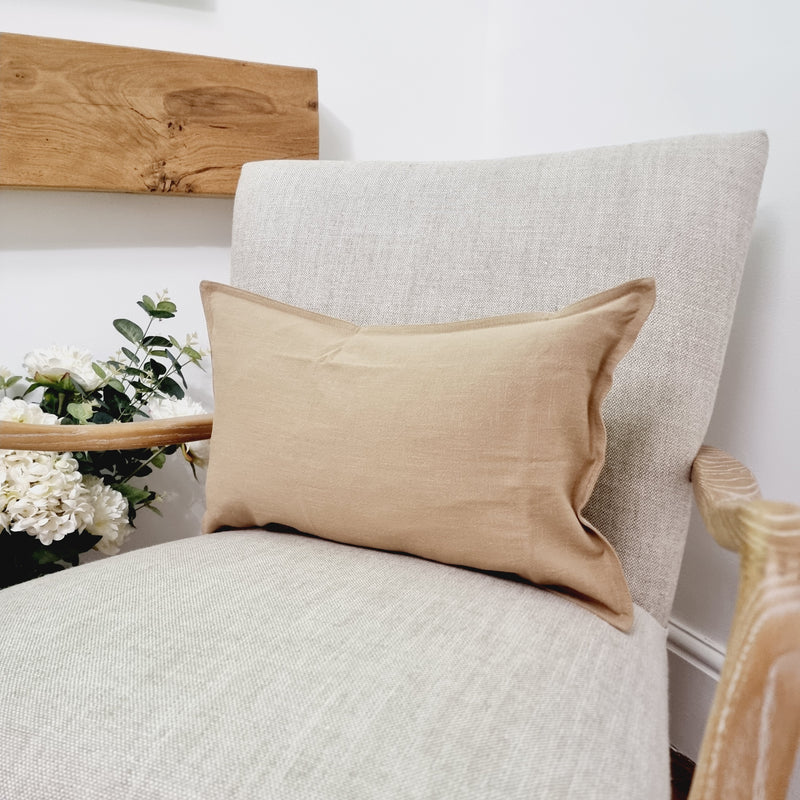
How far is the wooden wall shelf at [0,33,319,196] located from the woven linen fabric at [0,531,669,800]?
754mm

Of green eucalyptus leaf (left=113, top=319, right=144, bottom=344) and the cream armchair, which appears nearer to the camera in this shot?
the cream armchair

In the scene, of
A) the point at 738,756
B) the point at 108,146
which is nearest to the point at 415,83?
the point at 108,146

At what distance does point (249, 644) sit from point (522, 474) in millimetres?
283

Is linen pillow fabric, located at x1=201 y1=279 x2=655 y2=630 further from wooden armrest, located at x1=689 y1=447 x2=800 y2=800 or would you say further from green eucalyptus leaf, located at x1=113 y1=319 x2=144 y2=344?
green eucalyptus leaf, located at x1=113 y1=319 x2=144 y2=344

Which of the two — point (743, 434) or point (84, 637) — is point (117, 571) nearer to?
point (84, 637)

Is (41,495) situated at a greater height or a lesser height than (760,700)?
lesser

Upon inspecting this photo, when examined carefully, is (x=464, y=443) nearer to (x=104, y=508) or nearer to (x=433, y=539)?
(x=433, y=539)

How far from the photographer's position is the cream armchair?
1.47ft

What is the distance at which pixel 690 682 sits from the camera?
1.06m

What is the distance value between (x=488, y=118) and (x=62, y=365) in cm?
101

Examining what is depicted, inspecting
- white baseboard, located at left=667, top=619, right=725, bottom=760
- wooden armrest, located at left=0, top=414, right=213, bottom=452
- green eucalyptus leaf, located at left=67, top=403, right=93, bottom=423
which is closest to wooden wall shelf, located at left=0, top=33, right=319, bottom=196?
green eucalyptus leaf, located at left=67, top=403, right=93, bottom=423

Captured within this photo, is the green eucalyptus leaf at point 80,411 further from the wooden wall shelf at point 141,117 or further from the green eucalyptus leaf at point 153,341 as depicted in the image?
the wooden wall shelf at point 141,117

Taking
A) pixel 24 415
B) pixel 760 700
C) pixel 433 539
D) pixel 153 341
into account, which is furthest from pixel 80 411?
pixel 760 700

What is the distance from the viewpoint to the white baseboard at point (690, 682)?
3.38ft
